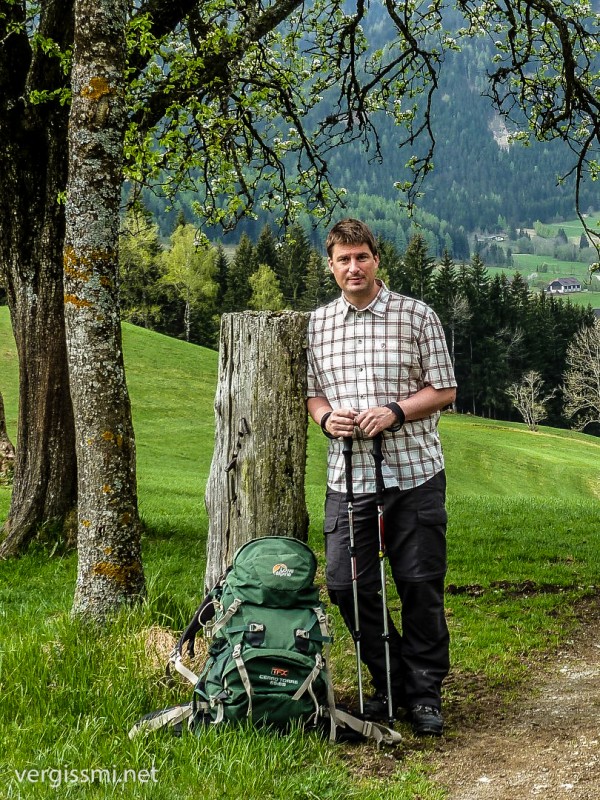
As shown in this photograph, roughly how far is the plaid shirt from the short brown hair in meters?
0.37

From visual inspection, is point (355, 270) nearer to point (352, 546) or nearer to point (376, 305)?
point (376, 305)

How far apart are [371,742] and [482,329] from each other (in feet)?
329

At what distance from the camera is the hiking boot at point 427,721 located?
5.37 m

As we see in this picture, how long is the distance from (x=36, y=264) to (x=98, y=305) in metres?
5.07

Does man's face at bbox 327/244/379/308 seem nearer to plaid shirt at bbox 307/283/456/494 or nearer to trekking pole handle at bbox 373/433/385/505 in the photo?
plaid shirt at bbox 307/283/456/494

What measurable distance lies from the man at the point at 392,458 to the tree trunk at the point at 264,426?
0.27 m

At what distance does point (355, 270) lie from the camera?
5469mm

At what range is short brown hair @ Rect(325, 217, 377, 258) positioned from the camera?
17.9 feet

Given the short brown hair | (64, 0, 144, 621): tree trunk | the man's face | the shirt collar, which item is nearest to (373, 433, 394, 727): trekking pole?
the shirt collar

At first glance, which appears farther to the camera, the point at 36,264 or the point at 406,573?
the point at 36,264

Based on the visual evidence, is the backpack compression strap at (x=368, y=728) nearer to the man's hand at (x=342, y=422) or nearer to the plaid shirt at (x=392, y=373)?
the plaid shirt at (x=392, y=373)

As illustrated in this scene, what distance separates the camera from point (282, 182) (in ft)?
48.4

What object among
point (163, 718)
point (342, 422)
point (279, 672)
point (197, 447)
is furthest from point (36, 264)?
point (197, 447)

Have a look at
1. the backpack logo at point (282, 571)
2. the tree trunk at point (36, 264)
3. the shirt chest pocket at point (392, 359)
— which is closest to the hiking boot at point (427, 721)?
the backpack logo at point (282, 571)
